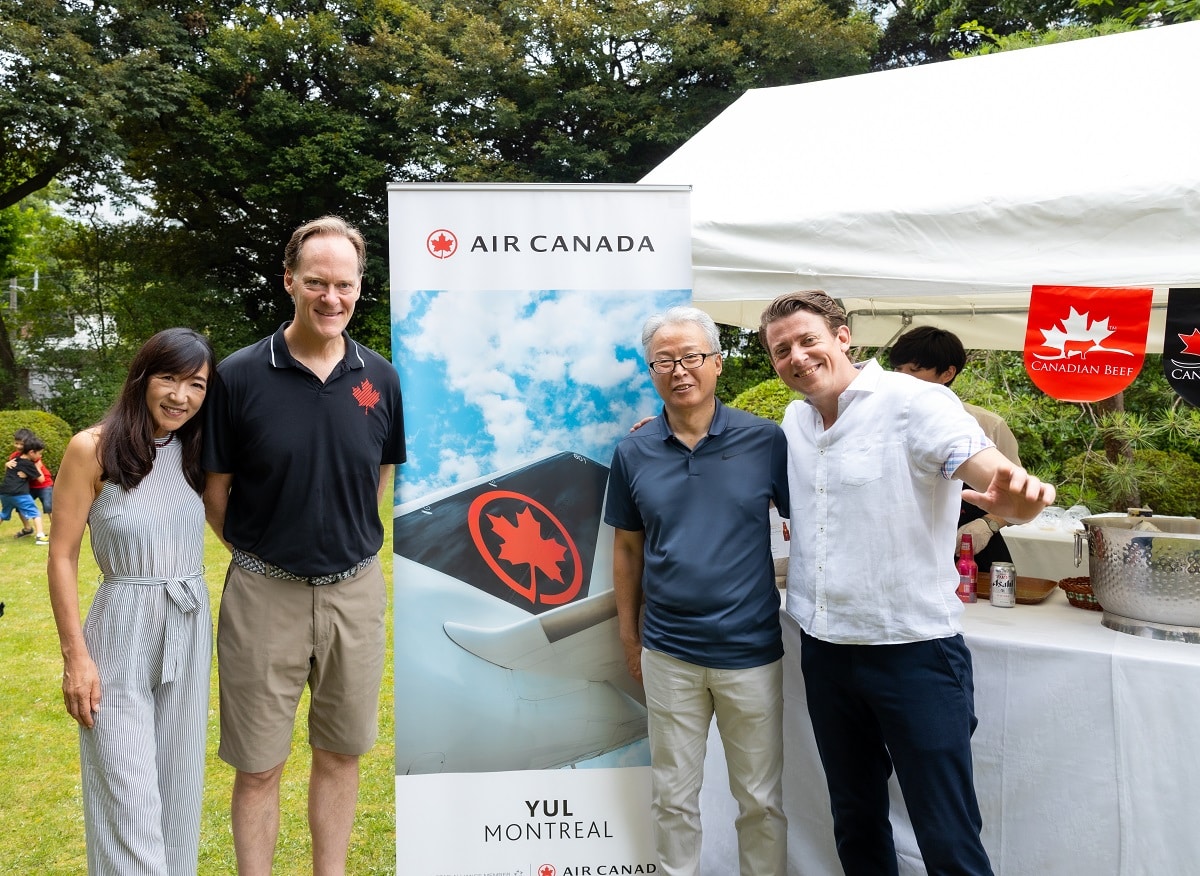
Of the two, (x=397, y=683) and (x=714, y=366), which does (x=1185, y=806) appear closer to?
(x=714, y=366)

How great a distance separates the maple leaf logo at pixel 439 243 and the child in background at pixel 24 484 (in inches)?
333

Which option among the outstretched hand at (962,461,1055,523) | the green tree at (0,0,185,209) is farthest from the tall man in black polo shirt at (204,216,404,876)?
the green tree at (0,0,185,209)

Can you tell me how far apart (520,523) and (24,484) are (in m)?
8.82

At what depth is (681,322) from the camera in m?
2.23

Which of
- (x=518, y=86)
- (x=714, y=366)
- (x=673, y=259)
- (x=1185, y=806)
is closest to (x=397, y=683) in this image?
(x=714, y=366)

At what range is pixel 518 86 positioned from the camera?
642 inches

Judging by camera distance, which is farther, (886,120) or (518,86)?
(518,86)

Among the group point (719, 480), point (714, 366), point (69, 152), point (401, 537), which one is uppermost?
point (69, 152)

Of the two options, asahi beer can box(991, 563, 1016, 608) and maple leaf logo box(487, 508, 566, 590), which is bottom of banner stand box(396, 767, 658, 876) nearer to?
maple leaf logo box(487, 508, 566, 590)

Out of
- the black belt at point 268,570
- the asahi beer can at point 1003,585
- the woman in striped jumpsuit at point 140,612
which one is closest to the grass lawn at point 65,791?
the woman in striped jumpsuit at point 140,612

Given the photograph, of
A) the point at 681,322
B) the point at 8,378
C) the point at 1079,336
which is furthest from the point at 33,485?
the point at 1079,336

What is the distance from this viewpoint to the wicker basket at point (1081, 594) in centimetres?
275

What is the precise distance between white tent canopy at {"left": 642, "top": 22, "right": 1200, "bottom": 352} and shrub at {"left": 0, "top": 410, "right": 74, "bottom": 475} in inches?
441

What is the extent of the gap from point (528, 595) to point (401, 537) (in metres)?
0.39
